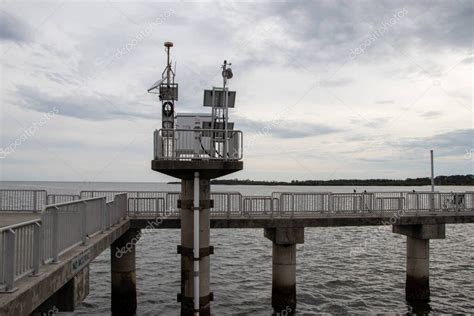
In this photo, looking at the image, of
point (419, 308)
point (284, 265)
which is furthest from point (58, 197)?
point (419, 308)

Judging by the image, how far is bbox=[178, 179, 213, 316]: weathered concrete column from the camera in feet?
52.8

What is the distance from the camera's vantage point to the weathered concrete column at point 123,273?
1966cm

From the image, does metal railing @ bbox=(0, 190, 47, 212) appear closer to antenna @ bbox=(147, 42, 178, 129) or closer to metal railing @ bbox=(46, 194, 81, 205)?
metal railing @ bbox=(46, 194, 81, 205)

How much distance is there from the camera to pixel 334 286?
1028 inches

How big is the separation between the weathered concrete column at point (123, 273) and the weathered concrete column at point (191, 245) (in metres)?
4.39

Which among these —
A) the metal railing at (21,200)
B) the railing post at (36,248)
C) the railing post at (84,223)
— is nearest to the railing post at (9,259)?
the railing post at (36,248)

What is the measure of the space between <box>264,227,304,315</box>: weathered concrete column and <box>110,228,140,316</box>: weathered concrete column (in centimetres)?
675

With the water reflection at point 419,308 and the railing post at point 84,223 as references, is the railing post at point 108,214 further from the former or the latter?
the water reflection at point 419,308

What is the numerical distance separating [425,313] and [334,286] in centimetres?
604

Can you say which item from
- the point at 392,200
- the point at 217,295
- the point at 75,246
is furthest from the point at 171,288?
the point at 75,246

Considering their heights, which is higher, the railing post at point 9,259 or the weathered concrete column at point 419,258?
the railing post at point 9,259

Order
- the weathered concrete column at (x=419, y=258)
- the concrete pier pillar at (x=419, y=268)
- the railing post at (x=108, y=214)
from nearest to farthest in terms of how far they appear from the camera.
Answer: the railing post at (x=108, y=214) → the weathered concrete column at (x=419, y=258) → the concrete pier pillar at (x=419, y=268)

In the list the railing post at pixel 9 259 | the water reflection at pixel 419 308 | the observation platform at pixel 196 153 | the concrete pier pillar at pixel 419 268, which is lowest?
the water reflection at pixel 419 308

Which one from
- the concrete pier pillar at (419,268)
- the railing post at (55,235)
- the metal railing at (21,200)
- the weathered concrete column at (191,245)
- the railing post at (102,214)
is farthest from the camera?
the concrete pier pillar at (419,268)
